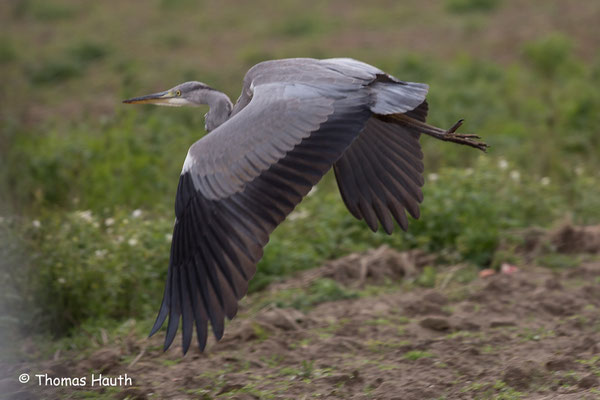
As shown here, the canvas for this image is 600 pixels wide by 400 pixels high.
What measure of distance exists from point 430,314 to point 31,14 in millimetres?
12896

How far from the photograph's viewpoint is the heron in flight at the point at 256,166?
412 centimetres

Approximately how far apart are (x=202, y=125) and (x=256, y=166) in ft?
18.4

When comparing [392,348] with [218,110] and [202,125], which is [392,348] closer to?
[218,110]

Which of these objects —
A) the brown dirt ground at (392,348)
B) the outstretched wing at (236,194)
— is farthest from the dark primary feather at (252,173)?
the brown dirt ground at (392,348)

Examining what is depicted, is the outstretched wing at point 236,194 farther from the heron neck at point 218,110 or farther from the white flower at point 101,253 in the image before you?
the white flower at point 101,253

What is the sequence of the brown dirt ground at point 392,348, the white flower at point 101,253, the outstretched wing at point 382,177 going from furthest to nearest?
the white flower at point 101,253, the outstretched wing at point 382,177, the brown dirt ground at point 392,348

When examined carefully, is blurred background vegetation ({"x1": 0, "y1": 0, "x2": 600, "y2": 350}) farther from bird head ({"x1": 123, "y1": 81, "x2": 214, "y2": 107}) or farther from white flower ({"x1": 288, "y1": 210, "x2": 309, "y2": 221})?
bird head ({"x1": 123, "y1": 81, "x2": 214, "y2": 107})

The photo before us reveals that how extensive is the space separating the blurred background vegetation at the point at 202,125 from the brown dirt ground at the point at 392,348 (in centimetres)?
55

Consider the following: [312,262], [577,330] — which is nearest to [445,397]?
[577,330]

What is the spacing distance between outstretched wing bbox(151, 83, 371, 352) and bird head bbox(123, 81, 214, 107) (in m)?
0.96

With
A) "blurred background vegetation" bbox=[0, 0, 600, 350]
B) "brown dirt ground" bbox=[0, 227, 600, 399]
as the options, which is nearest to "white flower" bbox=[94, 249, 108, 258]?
"blurred background vegetation" bbox=[0, 0, 600, 350]

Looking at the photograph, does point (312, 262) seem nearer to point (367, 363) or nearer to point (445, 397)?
point (367, 363)

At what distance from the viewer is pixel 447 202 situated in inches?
268

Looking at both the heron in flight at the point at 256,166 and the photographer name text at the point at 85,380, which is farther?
the photographer name text at the point at 85,380
